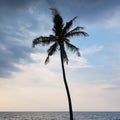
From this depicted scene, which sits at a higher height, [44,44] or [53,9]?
[53,9]

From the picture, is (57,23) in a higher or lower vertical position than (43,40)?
higher

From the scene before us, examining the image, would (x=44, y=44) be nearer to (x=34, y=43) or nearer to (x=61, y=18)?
(x=34, y=43)

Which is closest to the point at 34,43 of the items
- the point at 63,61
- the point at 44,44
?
the point at 44,44

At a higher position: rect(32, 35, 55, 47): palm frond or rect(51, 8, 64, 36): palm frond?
rect(51, 8, 64, 36): palm frond

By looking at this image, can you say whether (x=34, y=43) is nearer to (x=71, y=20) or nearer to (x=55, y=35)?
(x=55, y=35)

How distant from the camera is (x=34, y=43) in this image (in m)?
32.8

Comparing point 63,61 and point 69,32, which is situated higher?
point 69,32

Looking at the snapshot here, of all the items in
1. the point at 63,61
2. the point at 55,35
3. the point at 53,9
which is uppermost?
the point at 53,9

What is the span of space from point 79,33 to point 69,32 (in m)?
0.97

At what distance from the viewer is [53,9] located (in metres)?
33.8

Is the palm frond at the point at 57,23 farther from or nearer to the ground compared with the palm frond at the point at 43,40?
farther from the ground

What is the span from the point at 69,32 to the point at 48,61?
3.49m

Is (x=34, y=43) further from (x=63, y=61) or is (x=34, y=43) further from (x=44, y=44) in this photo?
(x=63, y=61)

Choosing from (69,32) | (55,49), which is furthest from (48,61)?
(69,32)
